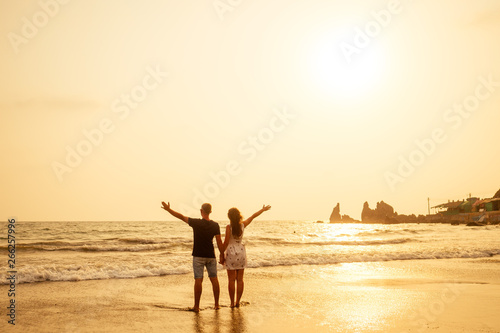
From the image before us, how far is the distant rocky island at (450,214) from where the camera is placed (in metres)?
78.1

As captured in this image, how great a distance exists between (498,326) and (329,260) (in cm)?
1346

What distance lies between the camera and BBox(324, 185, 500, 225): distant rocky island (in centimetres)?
7807

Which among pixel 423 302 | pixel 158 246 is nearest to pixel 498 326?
pixel 423 302

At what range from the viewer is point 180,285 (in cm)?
1367

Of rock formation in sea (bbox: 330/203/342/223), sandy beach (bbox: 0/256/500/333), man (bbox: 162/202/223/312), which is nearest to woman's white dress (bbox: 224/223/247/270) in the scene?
man (bbox: 162/202/223/312)

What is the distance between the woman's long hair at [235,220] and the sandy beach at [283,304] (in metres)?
1.61

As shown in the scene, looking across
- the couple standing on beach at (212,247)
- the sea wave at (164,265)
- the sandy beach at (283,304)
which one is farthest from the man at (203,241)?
the sea wave at (164,265)

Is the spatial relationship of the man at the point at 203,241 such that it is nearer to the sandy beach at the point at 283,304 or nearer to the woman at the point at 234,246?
the woman at the point at 234,246

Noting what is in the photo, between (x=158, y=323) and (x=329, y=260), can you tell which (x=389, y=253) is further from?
(x=158, y=323)

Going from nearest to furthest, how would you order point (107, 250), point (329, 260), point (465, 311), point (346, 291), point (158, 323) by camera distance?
point (158, 323), point (465, 311), point (346, 291), point (329, 260), point (107, 250)

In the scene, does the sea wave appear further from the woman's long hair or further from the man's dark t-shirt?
the woman's long hair

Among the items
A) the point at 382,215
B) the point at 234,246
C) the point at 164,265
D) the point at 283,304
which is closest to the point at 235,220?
the point at 234,246

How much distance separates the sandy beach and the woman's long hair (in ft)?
5.29

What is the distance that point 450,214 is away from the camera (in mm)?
99125
